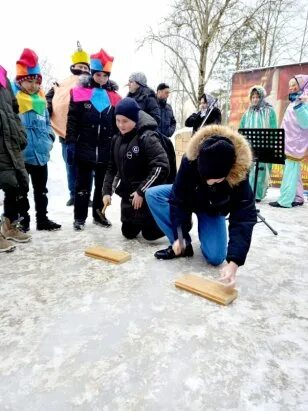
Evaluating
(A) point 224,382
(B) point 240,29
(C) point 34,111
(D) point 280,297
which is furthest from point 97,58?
(B) point 240,29

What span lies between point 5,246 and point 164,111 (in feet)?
12.0

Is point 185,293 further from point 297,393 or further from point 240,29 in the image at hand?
point 240,29

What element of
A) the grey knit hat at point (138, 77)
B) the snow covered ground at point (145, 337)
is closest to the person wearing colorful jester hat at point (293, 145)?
the grey knit hat at point (138, 77)

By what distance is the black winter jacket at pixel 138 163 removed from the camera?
2.98m

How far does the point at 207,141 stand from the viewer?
1.98 meters

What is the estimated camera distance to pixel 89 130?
11.6 ft

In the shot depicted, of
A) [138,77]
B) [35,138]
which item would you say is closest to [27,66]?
[35,138]

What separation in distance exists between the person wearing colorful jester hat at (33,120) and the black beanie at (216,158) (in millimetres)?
2001

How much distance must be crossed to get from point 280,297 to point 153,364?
113 centimetres

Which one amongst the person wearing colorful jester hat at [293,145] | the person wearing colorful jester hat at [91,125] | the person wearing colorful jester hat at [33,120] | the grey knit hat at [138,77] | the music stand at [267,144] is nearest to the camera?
the person wearing colorful jester hat at [33,120]

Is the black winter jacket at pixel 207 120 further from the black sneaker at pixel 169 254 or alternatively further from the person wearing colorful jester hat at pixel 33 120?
the black sneaker at pixel 169 254

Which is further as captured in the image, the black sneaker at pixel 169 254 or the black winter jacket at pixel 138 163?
the black winter jacket at pixel 138 163

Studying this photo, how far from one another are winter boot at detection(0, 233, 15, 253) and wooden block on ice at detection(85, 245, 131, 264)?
0.70m

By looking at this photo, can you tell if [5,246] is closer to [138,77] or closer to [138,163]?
[138,163]
